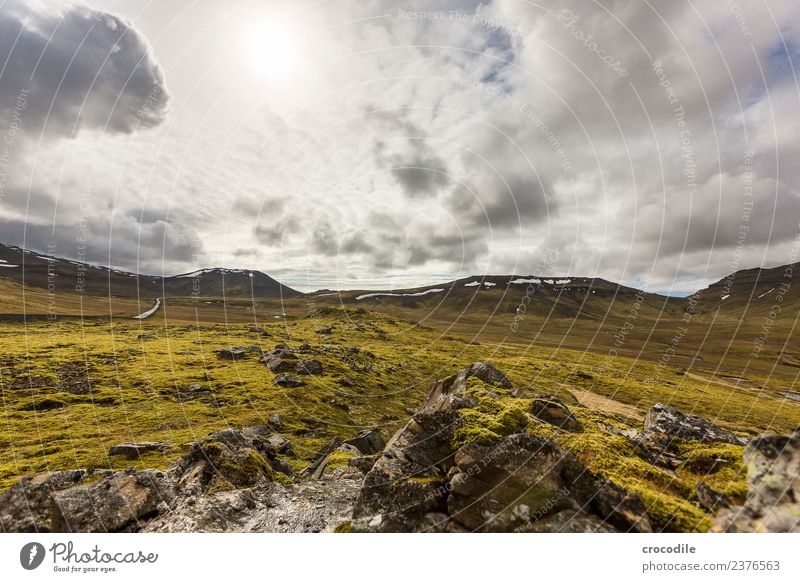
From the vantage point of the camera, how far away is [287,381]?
5431cm

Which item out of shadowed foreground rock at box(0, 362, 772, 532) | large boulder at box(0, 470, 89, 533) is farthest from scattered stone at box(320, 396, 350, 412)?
large boulder at box(0, 470, 89, 533)

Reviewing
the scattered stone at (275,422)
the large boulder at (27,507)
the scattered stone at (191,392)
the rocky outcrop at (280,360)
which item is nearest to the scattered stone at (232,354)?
the rocky outcrop at (280,360)

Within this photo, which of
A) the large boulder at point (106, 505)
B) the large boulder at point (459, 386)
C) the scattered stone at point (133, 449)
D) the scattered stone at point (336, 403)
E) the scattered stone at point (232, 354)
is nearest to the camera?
the large boulder at point (106, 505)

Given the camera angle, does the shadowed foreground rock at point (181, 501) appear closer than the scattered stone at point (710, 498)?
No

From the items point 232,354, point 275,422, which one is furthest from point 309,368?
point 232,354

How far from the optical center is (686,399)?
79.2m

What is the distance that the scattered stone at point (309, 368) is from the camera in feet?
199

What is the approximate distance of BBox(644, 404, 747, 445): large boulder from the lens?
35.9 ft

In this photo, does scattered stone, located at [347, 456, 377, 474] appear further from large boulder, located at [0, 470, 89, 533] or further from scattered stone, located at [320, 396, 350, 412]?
scattered stone, located at [320, 396, 350, 412]

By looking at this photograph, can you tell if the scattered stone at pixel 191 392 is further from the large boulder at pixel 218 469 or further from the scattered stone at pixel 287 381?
the large boulder at pixel 218 469

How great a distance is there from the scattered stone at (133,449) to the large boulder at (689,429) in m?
35.4

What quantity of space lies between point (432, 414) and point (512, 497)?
11.9ft

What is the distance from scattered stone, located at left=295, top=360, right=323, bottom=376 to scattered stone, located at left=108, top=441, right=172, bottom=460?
32448 millimetres
